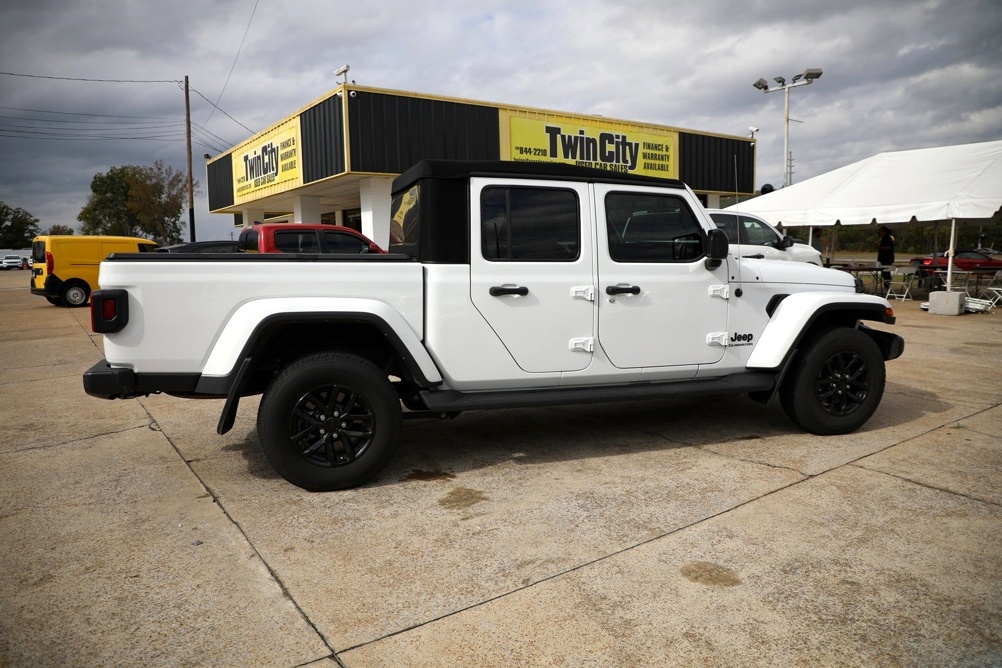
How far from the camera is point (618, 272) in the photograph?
4.37 m

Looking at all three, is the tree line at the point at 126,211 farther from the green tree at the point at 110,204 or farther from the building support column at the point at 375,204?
the building support column at the point at 375,204

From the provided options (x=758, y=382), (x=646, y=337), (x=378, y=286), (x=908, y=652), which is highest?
(x=378, y=286)

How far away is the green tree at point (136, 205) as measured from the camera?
50.0 m

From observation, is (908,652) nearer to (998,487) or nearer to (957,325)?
(998,487)

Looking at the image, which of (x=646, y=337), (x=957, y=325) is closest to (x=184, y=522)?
(x=646, y=337)

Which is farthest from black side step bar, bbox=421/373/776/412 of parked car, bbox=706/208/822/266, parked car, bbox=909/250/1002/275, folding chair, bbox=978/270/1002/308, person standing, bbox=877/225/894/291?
parked car, bbox=909/250/1002/275

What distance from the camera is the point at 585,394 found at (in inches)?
170

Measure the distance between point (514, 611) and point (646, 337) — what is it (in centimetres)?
229

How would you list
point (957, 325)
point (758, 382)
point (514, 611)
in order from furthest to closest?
→ point (957, 325) → point (758, 382) → point (514, 611)

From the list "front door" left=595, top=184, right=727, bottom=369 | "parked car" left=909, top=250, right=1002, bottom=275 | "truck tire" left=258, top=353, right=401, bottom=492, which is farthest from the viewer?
"parked car" left=909, top=250, right=1002, bottom=275

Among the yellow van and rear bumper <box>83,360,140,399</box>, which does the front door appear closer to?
rear bumper <box>83,360,140,399</box>

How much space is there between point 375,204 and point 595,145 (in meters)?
6.25

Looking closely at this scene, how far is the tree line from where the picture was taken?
165 feet

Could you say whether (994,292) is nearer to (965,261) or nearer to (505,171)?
(965,261)
